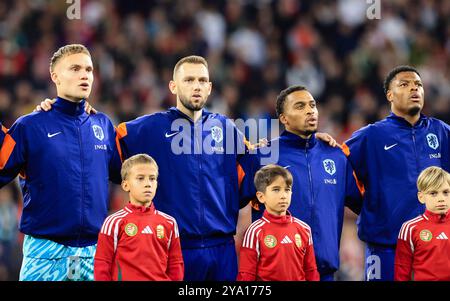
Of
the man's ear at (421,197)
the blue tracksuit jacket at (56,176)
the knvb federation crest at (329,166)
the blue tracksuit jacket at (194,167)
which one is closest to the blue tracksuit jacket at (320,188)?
the knvb federation crest at (329,166)

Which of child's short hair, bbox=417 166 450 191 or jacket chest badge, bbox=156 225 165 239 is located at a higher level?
child's short hair, bbox=417 166 450 191

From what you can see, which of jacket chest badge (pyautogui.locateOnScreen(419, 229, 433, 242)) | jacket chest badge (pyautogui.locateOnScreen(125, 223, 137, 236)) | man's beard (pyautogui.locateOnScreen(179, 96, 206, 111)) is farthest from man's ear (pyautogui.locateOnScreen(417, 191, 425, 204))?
jacket chest badge (pyautogui.locateOnScreen(125, 223, 137, 236))

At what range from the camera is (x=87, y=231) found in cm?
680

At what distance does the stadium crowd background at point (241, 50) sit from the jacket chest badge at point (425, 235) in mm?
5918

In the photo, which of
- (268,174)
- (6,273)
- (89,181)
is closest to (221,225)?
(268,174)

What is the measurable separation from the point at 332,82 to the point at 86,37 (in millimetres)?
3504

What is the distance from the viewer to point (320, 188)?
23.8ft

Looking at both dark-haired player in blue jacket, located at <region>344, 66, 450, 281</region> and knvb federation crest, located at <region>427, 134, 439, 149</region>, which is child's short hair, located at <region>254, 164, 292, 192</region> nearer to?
dark-haired player in blue jacket, located at <region>344, 66, 450, 281</region>

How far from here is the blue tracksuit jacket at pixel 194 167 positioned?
7.10 meters

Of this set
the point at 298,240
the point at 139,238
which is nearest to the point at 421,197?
the point at 298,240

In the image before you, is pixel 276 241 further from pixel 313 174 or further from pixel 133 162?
pixel 133 162

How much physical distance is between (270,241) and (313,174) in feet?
2.49

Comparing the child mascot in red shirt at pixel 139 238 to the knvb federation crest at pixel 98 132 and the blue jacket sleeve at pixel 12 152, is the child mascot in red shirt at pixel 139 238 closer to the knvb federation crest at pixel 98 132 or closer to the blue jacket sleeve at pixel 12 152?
the knvb federation crest at pixel 98 132

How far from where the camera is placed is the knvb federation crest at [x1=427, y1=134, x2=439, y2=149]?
24.9ft
